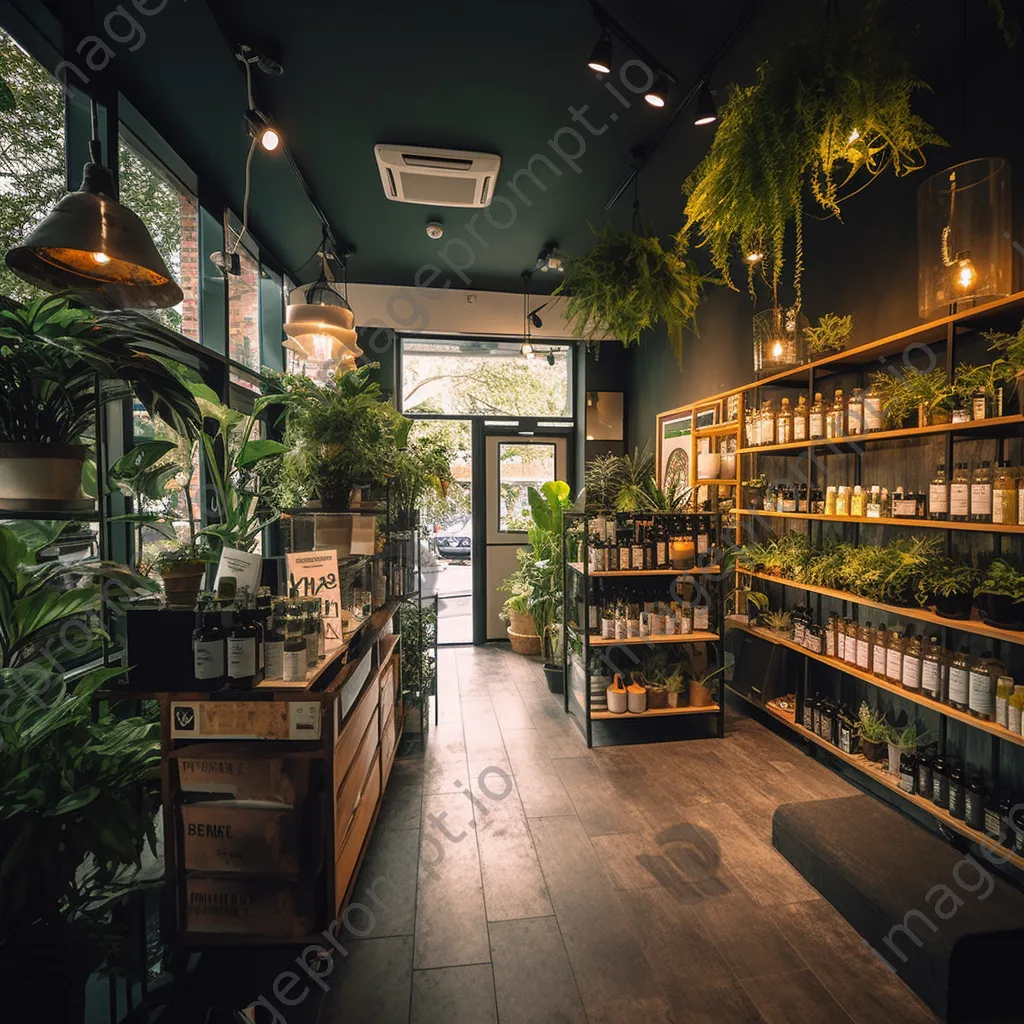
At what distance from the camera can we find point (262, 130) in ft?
8.18

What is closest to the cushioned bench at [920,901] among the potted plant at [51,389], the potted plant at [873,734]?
the potted plant at [873,734]

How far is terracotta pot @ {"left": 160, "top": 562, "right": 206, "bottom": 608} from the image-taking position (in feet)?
5.87

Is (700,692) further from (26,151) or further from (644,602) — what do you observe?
(26,151)

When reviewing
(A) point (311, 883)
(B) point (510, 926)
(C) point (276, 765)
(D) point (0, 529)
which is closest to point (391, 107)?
(D) point (0, 529)

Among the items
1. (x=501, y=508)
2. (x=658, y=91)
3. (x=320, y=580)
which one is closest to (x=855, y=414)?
(x=658, y=91)

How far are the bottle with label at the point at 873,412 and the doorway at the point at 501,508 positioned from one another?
3514 millimetres

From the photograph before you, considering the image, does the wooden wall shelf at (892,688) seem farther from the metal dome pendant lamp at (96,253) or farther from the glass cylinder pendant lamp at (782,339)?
the metal dome pendant lamp at (96,253)

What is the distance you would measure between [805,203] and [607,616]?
8.97ft

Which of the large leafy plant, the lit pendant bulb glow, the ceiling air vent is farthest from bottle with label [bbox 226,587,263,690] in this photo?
the lit pendant bulb glow

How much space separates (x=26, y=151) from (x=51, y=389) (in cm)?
140

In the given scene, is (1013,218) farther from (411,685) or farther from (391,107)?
(411,685)

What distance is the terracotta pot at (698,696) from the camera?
3.56 meters

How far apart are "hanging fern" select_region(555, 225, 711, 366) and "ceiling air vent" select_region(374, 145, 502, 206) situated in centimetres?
111

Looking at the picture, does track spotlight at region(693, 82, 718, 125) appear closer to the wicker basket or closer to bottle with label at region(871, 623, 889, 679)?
bottle with label at region(871, 623, 889, 679)
